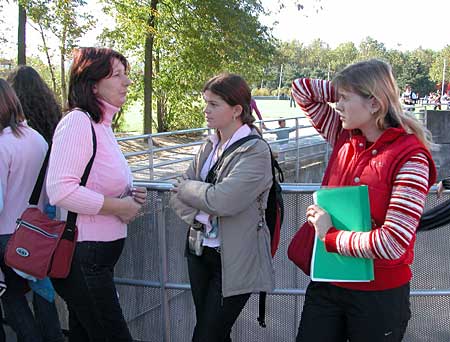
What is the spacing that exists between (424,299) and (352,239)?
1.58m

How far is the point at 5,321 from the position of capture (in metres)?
3.16

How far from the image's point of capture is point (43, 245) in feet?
8.56

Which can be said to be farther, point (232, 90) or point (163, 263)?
point (163, 263)

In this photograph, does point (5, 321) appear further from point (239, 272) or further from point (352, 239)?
point (352, 239)

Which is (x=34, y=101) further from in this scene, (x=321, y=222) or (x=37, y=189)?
(x=321, y=222)

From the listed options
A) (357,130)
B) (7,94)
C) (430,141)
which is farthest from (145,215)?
(430,141)

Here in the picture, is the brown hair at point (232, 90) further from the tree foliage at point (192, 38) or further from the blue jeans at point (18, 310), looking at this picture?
the tree foliage at point (192, 38)

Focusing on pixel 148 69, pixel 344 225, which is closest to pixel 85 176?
pixel 344 225

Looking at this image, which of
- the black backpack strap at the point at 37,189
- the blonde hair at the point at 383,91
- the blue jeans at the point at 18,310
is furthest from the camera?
the blue jeans at the point at 18,310

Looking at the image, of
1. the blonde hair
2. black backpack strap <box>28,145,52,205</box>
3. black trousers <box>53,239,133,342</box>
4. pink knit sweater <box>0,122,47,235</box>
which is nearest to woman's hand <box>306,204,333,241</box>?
the blonde hair

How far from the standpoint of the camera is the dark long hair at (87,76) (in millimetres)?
2637

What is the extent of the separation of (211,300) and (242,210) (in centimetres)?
50

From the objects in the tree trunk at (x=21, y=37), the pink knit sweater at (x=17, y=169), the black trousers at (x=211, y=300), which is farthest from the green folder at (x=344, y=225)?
the tree trunk at (x=21, y=37)

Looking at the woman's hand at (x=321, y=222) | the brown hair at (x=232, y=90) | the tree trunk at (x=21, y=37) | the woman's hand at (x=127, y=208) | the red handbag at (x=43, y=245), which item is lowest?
the red handbag at (x=43, y=245)
